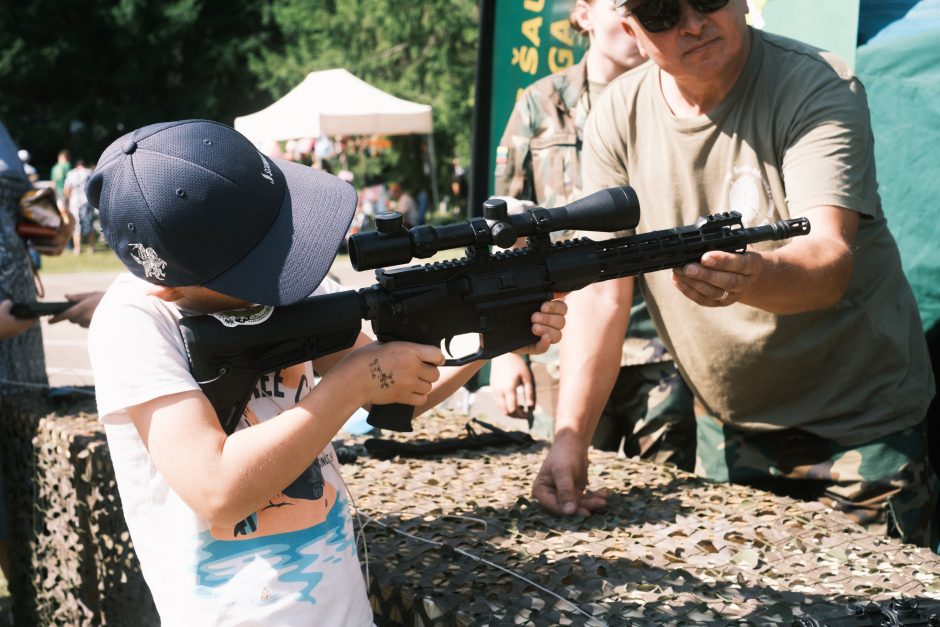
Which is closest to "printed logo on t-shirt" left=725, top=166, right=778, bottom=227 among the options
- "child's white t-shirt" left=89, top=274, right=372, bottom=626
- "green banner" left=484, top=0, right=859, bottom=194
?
"child's white t-shirt" left=89, top=274, right=372, bottom=626

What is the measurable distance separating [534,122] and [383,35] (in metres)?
29.8

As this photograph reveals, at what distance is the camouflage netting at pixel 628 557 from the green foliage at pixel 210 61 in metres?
27.7

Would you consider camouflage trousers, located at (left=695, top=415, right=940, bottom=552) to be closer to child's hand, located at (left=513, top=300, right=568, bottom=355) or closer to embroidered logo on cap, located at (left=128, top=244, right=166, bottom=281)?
child's hand, located at (left=513, top=300, right=568, bottom=355)

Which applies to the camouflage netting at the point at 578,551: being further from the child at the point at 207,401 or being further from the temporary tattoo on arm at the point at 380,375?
the temporary tattoo on arm at the point at 380,375

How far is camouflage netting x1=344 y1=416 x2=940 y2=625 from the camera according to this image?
1.86 m

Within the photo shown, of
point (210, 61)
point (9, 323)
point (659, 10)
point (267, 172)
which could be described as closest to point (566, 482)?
point (267, 172)

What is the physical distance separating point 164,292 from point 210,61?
1483 inches

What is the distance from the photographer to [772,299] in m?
2.29

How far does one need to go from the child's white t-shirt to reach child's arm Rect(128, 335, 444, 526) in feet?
0.22

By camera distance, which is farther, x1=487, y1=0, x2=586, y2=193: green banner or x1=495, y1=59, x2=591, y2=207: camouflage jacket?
x1=487, y1=0, x2=586, y2=193: green banner

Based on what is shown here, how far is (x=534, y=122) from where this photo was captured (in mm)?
4164

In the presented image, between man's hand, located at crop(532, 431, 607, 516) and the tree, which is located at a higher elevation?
the tree

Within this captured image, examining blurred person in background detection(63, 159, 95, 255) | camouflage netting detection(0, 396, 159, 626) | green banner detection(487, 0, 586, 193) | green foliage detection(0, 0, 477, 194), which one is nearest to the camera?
camouflage netting detection(0, 396, 159, 626)

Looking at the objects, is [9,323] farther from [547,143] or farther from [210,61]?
[210,61]
